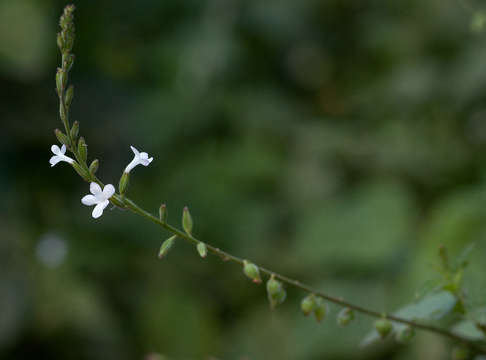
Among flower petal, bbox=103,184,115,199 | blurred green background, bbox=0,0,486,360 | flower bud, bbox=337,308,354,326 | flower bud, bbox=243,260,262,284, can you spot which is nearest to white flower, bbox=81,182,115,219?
flower petal, bbox=103,184,115,199

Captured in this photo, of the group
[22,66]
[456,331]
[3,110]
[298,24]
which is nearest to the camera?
[456,331]

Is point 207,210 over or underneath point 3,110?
underneath

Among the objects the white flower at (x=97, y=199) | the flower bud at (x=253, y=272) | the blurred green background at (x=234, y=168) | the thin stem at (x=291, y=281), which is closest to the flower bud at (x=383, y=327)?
the thin stem at (x=291, y=281)

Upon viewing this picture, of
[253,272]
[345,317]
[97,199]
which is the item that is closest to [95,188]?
[97,199]

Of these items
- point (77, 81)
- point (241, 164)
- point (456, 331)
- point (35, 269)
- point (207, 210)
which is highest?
point (77, 81)

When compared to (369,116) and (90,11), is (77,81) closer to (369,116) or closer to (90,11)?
(90,11)

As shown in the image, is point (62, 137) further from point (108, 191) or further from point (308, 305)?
point (308, 305)

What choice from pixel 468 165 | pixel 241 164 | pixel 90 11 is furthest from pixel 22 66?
pixel 468 165

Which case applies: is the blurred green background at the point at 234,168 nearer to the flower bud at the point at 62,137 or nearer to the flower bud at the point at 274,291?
the flower bud at the point at 274,291
